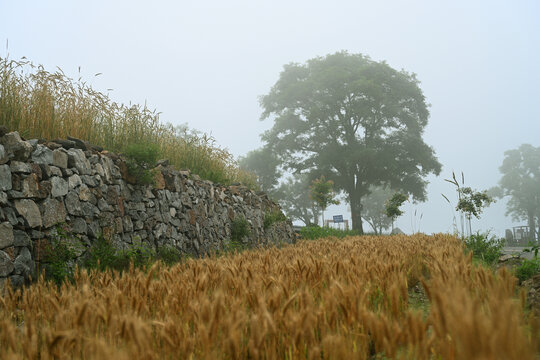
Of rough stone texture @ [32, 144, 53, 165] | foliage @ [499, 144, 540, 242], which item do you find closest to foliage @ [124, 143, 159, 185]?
rough stone texture @ [32, 144, 53, 165]

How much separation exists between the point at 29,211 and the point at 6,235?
454 millimetres

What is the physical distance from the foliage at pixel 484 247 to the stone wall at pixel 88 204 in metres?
6.02

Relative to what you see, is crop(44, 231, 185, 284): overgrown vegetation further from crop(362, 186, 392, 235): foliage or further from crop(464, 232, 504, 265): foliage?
crop(362, 186, 392, 235): foliage

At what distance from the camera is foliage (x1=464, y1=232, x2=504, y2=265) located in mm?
6758

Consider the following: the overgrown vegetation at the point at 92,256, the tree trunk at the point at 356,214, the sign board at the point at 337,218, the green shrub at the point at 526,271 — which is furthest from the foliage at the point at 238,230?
the tree trunk at the point at 356,214

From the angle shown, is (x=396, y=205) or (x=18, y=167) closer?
(x=18, y=167)

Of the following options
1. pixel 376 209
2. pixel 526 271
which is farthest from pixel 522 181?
pixel 526 271

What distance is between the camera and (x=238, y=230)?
10680 millimetres

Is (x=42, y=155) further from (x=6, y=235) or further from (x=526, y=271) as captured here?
(x=526, y=271)

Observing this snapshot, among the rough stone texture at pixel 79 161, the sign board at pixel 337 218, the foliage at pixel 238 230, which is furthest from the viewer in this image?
the sign board at pixel 337 218

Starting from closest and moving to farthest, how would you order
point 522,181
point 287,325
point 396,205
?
point 287,325
point 396,205
point 522,181

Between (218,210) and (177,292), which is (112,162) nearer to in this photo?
(218,210)

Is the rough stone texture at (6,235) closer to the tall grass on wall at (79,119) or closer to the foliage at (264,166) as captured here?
the tall grass on wall at (79,119)

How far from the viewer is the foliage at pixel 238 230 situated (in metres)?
10.7
